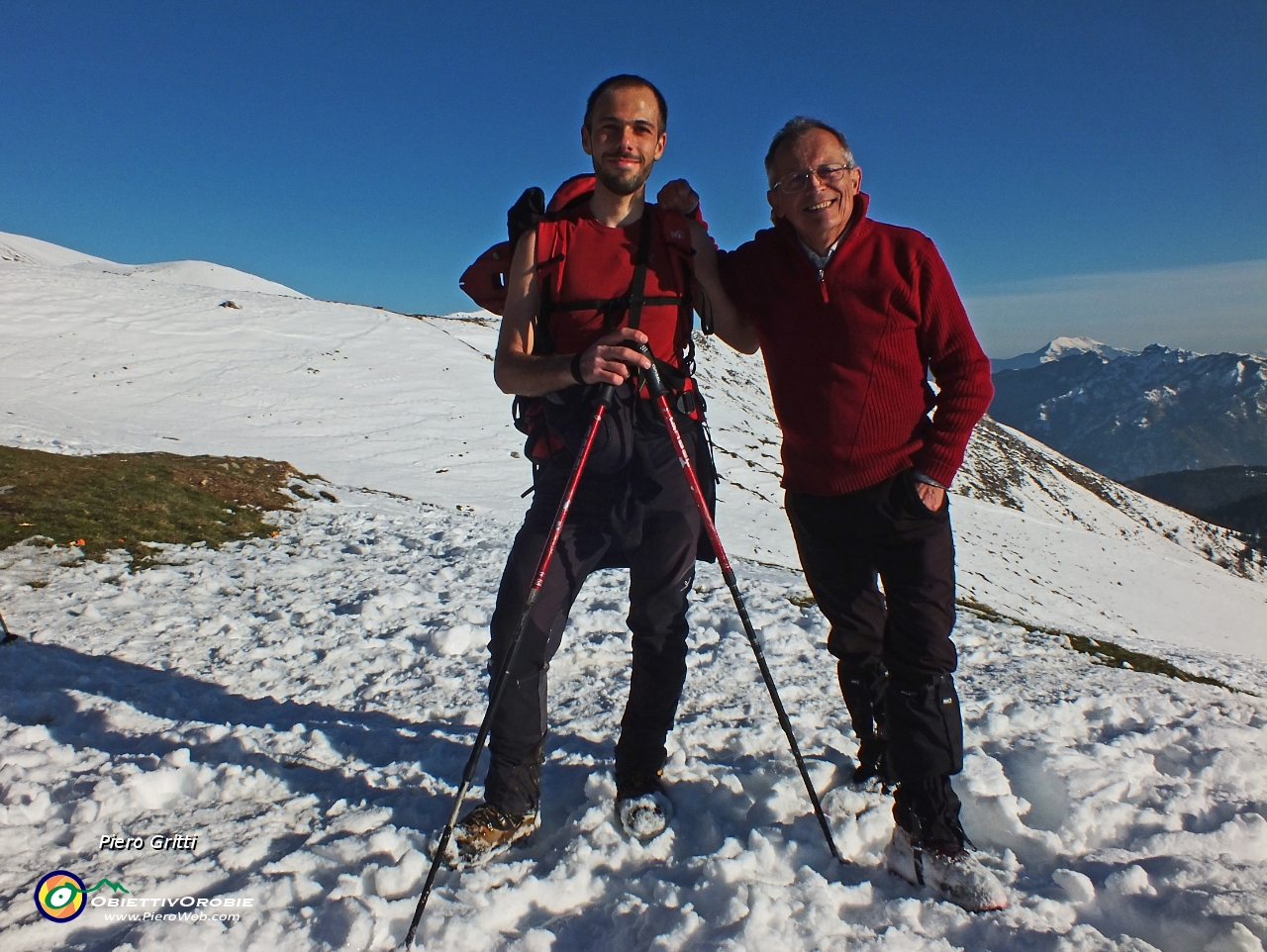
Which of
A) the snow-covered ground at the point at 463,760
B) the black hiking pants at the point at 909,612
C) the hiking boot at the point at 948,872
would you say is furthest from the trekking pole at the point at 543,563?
the hiking boot at the point at 948,872

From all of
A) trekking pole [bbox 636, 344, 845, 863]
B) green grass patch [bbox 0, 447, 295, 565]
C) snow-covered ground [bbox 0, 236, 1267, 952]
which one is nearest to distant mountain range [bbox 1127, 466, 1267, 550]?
snow-covered ground [bbox 0, 236, 1267, 952]

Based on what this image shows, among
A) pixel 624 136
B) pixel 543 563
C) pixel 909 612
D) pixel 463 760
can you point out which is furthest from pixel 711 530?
pixel 463 760

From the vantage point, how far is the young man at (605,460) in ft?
11.7

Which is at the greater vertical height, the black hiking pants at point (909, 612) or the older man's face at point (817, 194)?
the older man's face at point (817, 194)

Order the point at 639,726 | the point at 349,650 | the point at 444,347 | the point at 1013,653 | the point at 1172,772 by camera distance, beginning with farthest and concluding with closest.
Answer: the point at 444,347 → the point at 1013,653 → the point at 349,650 → the point at 1172,772 → the point at 639,726

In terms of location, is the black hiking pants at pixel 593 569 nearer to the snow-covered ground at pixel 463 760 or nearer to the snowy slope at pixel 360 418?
the snow-covered ground at pixel 463 760

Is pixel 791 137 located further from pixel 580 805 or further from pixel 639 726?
pixel 580 805

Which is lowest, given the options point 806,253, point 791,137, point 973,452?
point 973,452

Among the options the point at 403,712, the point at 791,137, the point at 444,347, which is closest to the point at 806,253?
the point at 791,137

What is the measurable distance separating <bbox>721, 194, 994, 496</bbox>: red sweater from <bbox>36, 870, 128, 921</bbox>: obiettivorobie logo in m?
3.64

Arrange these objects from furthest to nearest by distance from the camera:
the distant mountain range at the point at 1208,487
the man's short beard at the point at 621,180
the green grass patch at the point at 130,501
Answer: the distant mountain range at the point at 1208,487
the green grass patch at the point at 130,501
the man's short beard at the point at 621,180

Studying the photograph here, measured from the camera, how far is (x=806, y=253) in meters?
3.64

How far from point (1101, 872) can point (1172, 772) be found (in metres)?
1.40

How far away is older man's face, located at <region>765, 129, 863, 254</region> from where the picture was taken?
3.46m
